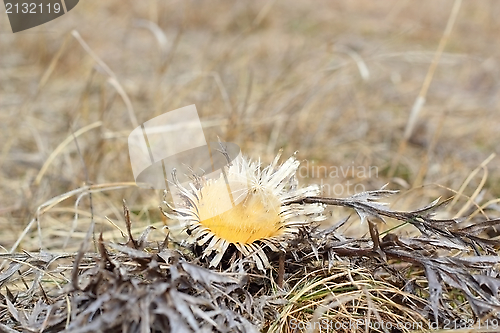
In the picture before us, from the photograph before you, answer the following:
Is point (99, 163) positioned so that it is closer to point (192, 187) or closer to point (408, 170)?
point (192, 187)

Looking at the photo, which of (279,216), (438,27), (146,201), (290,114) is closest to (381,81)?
(290,114)

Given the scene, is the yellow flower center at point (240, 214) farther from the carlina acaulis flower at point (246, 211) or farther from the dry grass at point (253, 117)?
the dry grass at point (253, 117)

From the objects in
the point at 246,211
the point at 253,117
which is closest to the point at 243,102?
A: the point at 253,117

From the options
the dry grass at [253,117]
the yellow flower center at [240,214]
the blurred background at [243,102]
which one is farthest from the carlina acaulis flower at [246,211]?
the blurred background at [243,102]

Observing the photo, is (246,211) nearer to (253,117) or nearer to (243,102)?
(253,117)

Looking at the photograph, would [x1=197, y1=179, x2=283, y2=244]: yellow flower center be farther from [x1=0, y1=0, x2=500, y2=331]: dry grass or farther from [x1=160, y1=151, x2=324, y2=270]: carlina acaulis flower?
[x1=0, y1=0, x2=500, y2=331]: dry grass

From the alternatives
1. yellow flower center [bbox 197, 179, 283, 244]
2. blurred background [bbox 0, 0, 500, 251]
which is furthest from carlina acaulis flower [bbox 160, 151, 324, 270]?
blurred background [bbox 0, 0, 500, 251]
